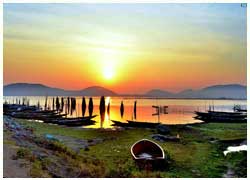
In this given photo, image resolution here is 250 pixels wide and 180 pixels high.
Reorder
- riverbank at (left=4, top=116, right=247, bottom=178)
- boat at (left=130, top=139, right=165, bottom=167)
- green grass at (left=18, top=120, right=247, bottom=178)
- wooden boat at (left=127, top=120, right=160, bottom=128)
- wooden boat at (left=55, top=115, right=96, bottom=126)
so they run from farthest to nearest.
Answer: wooden boat at (left=55, top=115, right=96, bottom=126), wooden boat at (left=127, top=120, right=160, bottom=128), boat at (left=130, top=139, right=165, bottom=167), green grass at (left=18, top=120, right=247, bottom=178), riverbank at (left=4, top=116, right=247, bottom=178)

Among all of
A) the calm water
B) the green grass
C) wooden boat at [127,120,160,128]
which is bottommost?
the green grass

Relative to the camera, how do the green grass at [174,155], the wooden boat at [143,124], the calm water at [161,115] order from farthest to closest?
the calm water at [161,115] < the wooden boat at [143,124] < the green grass at [174,155]

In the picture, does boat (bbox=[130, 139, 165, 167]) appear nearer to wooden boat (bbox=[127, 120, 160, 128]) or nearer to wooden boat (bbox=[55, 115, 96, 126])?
wooden boat (bbox=[127, 120, 160, 128])

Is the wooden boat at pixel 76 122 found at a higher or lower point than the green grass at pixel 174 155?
higher

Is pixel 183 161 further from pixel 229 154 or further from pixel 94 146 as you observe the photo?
pixel 94 146

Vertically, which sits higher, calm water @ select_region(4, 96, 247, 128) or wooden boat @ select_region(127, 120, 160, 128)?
calm water @ select_region(4, 96, 247, 128)

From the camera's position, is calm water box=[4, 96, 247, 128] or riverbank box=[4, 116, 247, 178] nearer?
riverbank box=[4, 116, 247, 178]

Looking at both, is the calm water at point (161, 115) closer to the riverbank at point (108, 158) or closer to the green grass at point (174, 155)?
the green grass at point (174, 155)

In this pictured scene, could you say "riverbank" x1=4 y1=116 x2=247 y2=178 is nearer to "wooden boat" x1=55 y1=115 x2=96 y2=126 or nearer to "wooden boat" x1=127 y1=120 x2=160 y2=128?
"wooden boat" x1=127 y1=120 x2=160 y2=128

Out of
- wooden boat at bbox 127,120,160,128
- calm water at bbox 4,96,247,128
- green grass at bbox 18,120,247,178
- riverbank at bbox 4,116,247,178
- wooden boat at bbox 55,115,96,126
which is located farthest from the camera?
calm water at bbox 4,96,247,128

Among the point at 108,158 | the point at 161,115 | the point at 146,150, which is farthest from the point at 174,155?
the point at 161,115

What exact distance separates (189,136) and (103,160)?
3321 millimetres

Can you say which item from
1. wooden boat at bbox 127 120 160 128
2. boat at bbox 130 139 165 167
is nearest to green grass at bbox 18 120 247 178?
boat at bbox 130 139 165 167

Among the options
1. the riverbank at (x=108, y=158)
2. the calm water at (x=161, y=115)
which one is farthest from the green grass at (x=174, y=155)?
the calm water at (x=161, y=115)
